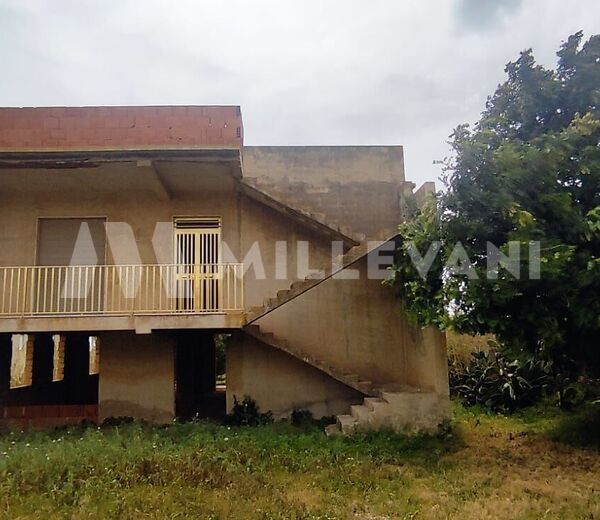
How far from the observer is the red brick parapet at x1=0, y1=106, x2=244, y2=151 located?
32.6 ft

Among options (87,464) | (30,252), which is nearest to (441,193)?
(87,464)

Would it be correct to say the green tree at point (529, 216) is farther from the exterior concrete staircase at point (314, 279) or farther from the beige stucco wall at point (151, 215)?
the beige stucco wall at point (151, 215)

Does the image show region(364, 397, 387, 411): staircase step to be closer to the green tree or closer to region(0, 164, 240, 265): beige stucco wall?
the green tree

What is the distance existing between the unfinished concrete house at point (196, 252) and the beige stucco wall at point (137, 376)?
0.03m

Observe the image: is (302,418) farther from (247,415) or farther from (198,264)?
(198,264)

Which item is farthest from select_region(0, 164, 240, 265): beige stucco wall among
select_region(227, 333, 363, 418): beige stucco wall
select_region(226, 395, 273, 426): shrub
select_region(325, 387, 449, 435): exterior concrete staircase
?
select_region(325, 387, 449, 435): exterior concrete staircase

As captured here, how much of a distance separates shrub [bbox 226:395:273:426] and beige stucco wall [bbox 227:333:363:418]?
136 millimetres

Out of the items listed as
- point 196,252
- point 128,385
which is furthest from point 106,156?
point 128,385

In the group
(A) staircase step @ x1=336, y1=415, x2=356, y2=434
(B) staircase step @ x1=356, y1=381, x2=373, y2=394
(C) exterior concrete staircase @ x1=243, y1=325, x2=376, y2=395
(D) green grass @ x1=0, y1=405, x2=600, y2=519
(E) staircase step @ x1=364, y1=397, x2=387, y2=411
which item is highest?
(C) exterior concrete staircase @ x1=243, y1=325, x2=376, y2=395

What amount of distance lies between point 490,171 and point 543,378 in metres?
5.81

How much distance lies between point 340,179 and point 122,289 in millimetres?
4983

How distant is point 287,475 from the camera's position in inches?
260

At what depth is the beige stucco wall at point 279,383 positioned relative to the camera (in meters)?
10.2

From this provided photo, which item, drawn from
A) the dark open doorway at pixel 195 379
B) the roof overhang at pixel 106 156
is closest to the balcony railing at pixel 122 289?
the dark open doorway at pixel 195 379
